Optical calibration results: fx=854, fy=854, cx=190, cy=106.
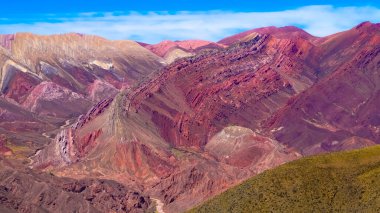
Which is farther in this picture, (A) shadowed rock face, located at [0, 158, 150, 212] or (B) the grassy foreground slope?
(A) shadowed rock face, located at [0, 158, 150, 212]

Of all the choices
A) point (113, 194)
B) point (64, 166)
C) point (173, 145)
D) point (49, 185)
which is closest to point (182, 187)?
point (113, 194)

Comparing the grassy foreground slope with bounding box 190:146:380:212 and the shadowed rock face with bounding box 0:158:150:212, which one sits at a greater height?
the grassy foreground slope with bounding box 190:146:380:212

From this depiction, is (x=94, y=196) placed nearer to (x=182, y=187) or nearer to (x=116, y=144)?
(x=182, y=187)

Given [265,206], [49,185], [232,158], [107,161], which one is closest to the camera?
[265,206]

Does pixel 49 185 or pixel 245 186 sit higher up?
pixel 245 186

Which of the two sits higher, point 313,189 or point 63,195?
point 313,189
